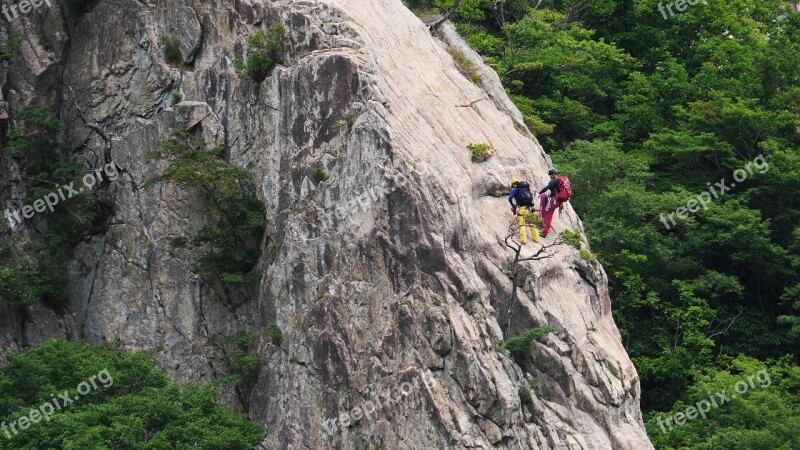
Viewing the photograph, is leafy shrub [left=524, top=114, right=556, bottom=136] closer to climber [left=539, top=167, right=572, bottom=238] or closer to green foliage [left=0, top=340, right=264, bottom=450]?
climber [left=539, top=167, right=572, bottom=238]

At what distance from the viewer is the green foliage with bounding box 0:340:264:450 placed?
25719 mm

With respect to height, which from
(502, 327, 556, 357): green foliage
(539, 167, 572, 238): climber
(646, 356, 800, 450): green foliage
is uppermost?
(539, 167, 572, 238): climber

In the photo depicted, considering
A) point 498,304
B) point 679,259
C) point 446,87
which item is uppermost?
Answer: point 446,87

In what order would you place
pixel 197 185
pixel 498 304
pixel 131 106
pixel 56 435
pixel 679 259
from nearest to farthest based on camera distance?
pixel 56 435
pixel 498 304
pixel 197 185
pixel 131 106
pixel 679 259

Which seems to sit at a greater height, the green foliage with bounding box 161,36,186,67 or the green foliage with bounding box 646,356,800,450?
the green foliage with bounding box 161,36,186,67

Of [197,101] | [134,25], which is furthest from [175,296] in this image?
[134,25]

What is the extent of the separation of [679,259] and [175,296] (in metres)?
15.0

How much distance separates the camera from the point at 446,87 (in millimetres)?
31719

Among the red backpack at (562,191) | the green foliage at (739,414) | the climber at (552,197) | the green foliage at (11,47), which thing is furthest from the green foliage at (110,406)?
the green foliage at (739,414)

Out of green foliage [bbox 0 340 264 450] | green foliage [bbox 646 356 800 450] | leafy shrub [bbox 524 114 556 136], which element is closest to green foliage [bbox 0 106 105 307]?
green foliage [bbox 0 340 264 450]

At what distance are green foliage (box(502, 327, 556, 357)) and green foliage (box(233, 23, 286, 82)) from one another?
31.1 feet

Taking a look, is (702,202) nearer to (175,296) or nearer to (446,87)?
(446,87)

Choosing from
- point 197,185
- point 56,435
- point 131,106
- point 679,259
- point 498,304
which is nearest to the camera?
point 56,435

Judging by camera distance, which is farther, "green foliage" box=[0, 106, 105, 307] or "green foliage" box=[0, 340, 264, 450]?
"green foliage" box=[0, 106, 105, 307]
